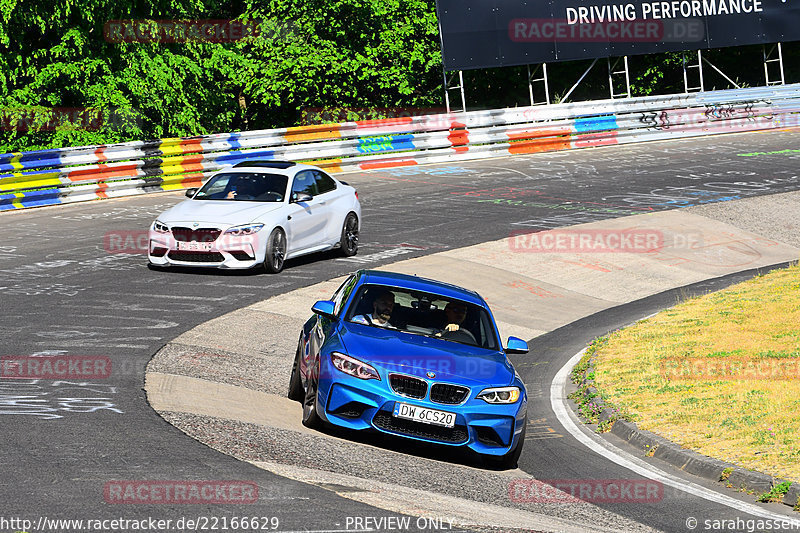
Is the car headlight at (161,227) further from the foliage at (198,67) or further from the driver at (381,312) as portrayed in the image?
the foliage at (198,67)

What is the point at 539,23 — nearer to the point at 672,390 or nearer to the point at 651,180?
the point at 651,180

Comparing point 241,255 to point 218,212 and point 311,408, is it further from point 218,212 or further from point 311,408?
point 311,408

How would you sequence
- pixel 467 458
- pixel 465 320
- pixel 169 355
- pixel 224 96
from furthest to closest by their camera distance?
pixel 224 96 → pixel 169 355 → pixel 465 320 → pixel 467 458

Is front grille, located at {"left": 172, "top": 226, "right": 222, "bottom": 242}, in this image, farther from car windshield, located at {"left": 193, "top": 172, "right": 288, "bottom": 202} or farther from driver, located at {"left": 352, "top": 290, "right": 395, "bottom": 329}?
driver, located at {"left": 352, "top": 290, "right": 395, "bottom": 329}

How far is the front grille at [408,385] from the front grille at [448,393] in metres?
0.09

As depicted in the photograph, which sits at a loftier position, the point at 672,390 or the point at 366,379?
the point at 366,379

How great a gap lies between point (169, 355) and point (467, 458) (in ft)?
13.5

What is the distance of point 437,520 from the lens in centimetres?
727

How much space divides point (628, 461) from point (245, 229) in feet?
27.0

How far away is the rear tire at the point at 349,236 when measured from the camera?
770 inches

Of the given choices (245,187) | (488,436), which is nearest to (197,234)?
(245,187)

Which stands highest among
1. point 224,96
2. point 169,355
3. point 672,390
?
point 224,96

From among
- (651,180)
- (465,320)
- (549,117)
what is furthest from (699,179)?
(465,320)

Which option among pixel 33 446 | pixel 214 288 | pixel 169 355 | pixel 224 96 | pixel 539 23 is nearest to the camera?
pixel 33 446
